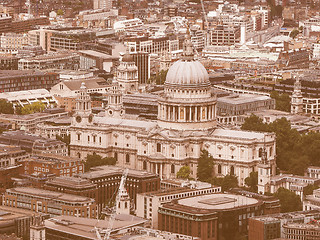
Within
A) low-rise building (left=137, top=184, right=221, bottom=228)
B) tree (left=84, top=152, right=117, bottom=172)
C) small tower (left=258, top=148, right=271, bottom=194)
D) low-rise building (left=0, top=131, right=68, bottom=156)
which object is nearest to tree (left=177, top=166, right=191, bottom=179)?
tree (left=84, top=152, right=117, bottom=172)

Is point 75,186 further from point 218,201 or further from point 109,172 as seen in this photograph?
point 218,201

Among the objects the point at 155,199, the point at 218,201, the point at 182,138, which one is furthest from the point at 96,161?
the point at 218,201

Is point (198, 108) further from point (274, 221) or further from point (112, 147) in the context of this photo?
→ point (274, 221)

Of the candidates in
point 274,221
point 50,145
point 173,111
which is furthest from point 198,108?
point 274,221

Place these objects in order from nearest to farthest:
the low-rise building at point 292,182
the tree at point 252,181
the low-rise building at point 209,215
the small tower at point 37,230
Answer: the small tower at point 37,230 → the low-rise building at point 209,215 → the low-rise building at point 292,182 → the tree at point 252,181

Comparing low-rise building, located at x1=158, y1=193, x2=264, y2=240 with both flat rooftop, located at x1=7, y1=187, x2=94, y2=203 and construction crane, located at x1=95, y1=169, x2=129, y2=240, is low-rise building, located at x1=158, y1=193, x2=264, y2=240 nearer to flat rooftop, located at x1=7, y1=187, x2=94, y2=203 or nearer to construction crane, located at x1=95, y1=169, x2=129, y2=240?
construction crane, located at x1=95, y1=169, x2=129, y2=240

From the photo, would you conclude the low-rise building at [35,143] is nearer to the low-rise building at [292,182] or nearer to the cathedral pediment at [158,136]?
the cathedral pediment at [158,136]

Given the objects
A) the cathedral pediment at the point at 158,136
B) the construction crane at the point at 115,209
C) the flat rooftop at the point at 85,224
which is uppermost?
the cathedral pediment at the point at 158,136


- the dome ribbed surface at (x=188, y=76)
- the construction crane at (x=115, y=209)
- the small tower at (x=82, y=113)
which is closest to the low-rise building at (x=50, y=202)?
the construction crane at (x=115, y=209)
